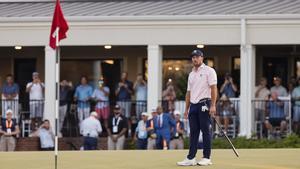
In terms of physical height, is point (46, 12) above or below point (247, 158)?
above

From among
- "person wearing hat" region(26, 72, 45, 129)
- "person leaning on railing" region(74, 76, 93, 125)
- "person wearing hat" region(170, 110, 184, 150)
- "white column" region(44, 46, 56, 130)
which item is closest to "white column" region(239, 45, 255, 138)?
"person wearing hat" region(170, 110, 184, 150)

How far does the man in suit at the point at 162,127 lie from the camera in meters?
25.1

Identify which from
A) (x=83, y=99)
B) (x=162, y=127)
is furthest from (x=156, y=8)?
(x=162, y=127)

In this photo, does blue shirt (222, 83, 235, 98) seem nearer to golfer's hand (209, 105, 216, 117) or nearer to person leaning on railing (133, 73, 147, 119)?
person leaning on railing (133, 73, 147, 119)

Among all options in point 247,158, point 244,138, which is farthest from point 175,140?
point 247,158

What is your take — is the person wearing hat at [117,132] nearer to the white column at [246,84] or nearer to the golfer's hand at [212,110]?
the white column at [246,84]

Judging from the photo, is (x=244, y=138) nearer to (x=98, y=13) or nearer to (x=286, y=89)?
(x=286, y=89)

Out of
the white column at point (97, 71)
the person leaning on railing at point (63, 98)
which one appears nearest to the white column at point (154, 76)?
the person leaning on railing at point (63, 98)

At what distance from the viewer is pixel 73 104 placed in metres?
27.8

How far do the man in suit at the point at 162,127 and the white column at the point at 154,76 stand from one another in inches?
62.3

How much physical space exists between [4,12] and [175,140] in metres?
7.12

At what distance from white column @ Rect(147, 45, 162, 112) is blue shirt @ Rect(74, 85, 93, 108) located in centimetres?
182

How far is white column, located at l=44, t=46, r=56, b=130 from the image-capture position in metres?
27.2

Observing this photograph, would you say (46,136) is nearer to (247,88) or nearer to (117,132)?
(117,132)
